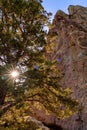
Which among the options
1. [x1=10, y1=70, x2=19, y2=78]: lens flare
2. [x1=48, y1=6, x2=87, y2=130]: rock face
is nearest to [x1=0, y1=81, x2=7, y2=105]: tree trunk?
[x1=10, y1=70, x2=19, y2=78]: lens flare

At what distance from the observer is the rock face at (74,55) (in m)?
29.8

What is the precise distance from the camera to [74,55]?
36.5 m

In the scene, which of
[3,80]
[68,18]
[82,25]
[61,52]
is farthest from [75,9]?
[3,80]

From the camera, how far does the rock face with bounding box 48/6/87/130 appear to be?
29.8 m

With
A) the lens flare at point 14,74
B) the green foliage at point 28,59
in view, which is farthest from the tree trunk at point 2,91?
the lens flare at point 14,74

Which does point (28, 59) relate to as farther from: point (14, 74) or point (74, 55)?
point (74, 55)

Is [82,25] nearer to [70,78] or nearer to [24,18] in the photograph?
[70,78]

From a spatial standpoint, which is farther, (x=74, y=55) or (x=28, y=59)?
(x=74, y=55)

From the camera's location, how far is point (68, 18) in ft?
142

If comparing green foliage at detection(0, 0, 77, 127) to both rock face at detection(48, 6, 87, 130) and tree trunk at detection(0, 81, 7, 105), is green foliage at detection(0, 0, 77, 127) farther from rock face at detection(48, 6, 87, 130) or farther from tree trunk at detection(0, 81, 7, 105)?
rock face at detection(48, 6, 87, 130)

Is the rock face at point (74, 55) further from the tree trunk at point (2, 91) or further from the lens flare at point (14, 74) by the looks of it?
the tree trunk at point (2, 91)

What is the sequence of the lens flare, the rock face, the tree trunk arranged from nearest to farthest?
1. the lens flare
2. the tree trunk
3. the rock face

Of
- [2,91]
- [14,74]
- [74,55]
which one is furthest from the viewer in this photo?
[74,55]

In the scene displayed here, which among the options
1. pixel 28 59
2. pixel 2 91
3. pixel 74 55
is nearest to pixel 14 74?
pixel 2 91
